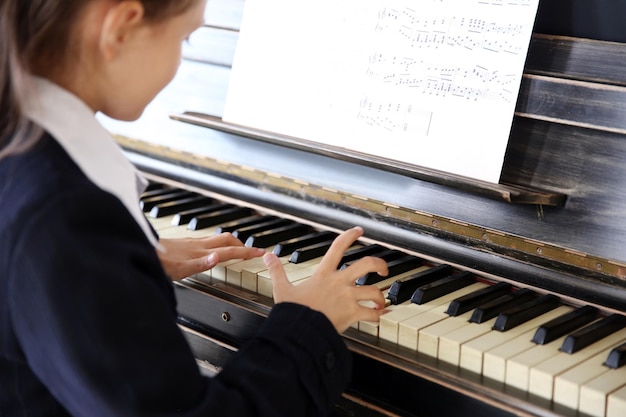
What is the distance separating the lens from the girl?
1.03 m

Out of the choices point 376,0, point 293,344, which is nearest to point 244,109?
point 376,0

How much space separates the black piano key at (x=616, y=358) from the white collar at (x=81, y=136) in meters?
0.67

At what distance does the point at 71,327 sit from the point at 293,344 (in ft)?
1.09

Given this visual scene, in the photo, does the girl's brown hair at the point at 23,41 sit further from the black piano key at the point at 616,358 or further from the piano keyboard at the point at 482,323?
the black piano key at the point at 616,358

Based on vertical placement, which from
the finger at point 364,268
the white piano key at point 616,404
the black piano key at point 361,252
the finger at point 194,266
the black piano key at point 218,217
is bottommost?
the finger at point 194,266

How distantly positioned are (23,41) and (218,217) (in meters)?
0.86

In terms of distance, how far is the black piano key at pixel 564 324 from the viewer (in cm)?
131

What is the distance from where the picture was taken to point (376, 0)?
5.55 ft

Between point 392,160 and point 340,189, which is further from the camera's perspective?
point 340,189

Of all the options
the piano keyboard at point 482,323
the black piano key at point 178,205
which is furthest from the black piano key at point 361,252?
the black piano key at point 178,205

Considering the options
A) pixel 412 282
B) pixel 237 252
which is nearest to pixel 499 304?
pixel 412 282

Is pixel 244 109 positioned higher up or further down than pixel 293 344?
higher up

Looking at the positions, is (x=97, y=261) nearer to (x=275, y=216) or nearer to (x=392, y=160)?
(x=392, y=160)

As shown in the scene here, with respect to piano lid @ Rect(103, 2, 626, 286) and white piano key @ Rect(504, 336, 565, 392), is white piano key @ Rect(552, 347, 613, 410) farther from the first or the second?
piano lid @ Rect(103, 2, 626, 286)
